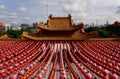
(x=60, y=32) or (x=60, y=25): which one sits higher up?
(x=60, y=25)

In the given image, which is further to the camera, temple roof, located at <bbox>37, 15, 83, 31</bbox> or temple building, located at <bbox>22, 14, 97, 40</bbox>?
temple roof, located at <bbox>37, 15, 83, 31</bbox>

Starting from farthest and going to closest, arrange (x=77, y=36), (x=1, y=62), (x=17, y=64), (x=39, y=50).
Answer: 1. (x=77, y=36)
2. (x=39, y=50)
3. (x=1, y=62)
4. (x=17, y=64)

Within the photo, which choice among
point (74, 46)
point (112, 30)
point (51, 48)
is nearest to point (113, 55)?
point (74, 46)

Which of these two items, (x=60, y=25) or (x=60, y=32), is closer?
(x=60, y=32)

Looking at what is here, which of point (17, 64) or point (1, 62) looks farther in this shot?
point (1, 62)

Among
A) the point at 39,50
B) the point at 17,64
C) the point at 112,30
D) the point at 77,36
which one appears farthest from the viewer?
the point at 112,30

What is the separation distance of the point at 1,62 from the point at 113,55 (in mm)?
12560

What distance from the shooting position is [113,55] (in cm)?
2373

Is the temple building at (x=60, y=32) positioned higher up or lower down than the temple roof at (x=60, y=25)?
lower down

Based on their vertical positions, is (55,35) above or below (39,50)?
above

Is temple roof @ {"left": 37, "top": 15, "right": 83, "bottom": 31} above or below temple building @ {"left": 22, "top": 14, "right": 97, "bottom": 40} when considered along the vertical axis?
above

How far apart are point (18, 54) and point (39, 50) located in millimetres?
3403

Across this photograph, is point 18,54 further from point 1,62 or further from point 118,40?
point 118,40

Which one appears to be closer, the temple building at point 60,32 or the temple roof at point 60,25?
the temple building at point 60,32
